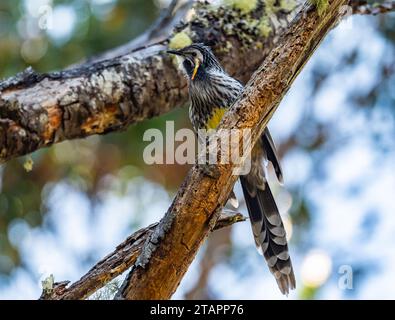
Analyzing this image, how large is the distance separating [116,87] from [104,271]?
1.38 m

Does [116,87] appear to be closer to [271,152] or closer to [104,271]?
[271,152]

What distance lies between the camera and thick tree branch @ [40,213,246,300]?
2434 mm

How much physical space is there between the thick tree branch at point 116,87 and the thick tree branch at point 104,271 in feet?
3.18

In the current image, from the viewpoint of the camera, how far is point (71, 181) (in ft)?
18.9

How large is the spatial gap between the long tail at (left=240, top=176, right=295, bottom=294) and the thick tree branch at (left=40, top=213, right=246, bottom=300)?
115 centimetres

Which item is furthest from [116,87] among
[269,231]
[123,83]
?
[269,231]

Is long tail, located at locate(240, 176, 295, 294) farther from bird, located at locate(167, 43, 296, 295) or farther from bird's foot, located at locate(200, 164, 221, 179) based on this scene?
bird's foot, located at locate(200, 164, 221, 179)

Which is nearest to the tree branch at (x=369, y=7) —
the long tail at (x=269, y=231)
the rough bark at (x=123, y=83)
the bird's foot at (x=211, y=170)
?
the rough bark at (x=123, y=83)

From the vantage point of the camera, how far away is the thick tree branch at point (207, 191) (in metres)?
2.30

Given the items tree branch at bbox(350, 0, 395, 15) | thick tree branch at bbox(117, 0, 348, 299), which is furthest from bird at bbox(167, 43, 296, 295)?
thick tree branch at bbox(117, 0, 348, 299)
